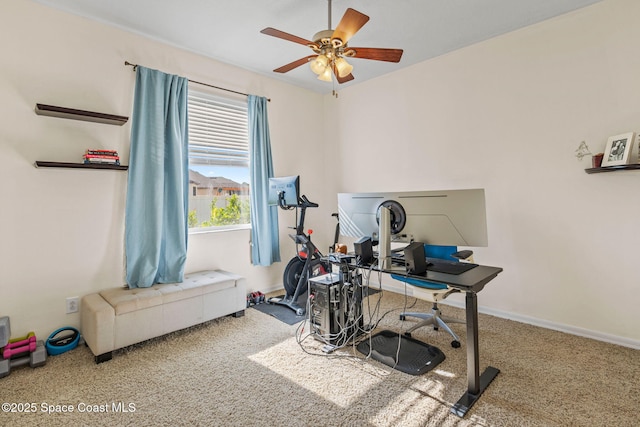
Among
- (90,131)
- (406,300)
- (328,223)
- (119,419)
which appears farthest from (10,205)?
(406,300)

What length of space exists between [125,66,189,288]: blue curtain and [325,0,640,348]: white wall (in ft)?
8.66

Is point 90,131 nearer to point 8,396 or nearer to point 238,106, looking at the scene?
point 238,106

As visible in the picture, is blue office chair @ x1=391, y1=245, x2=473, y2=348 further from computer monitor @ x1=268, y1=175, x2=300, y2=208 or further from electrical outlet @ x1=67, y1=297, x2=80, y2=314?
electrical outlet @ x1=67, y1=297, x2=80, y2=314

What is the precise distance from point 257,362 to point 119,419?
0.87 m

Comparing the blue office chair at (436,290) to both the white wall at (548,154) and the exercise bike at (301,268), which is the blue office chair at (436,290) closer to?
the white wall at (548,154)

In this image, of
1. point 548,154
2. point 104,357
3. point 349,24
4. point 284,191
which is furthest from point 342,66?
point 104,357

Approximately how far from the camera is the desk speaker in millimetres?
1839

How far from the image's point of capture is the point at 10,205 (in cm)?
227

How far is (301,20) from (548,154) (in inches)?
99.6

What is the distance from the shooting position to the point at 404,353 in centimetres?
230

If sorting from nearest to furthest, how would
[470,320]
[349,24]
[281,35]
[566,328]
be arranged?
[470,320]
[349,24]
[281,35]
[566,328]

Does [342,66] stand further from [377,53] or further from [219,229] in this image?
[219,229]

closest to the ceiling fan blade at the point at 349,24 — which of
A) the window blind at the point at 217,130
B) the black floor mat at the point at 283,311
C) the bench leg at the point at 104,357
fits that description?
the window blind at the point at 217,130

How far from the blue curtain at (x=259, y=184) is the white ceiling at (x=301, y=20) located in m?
0.69
